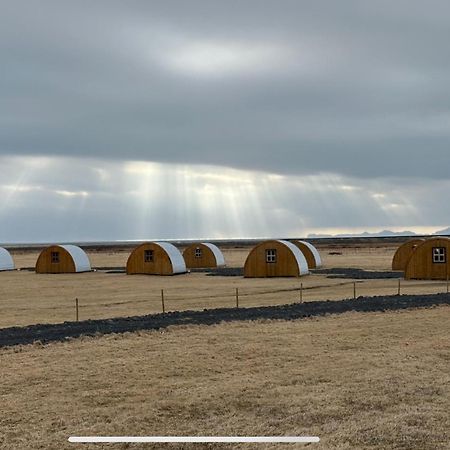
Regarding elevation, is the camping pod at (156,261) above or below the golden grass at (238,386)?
above

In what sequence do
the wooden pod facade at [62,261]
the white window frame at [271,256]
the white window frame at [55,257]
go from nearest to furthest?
1. the white window frame at [271,256]
2. the wooden pod facade at [62,261]
3. the white window frame at [55,257]

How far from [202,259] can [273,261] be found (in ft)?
61.3

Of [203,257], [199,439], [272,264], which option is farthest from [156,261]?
[199,439]

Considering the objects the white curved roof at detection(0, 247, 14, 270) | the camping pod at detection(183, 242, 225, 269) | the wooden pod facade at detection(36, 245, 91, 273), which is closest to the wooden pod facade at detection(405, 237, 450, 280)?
the camping pod at detection(183, 242, 225, 269)

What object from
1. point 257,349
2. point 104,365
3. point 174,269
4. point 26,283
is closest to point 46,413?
point 104,365

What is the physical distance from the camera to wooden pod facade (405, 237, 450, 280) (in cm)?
4381

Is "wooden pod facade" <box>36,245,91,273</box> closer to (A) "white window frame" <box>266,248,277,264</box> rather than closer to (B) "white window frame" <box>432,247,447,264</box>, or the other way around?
(A) "white window frame" <box>266,248,277,264</box>

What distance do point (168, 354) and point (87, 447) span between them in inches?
278

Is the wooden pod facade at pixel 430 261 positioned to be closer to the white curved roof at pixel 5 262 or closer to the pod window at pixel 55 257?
the pod window at pixel 55 257

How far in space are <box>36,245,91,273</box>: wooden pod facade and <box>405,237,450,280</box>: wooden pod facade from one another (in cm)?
3371

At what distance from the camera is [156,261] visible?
179 ft

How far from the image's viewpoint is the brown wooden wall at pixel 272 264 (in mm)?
48781

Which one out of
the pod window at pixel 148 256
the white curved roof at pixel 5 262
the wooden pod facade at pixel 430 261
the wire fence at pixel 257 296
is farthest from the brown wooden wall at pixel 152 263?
the wooden pod facade at pixel 430 261

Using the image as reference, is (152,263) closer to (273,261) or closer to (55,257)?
(273,261)
